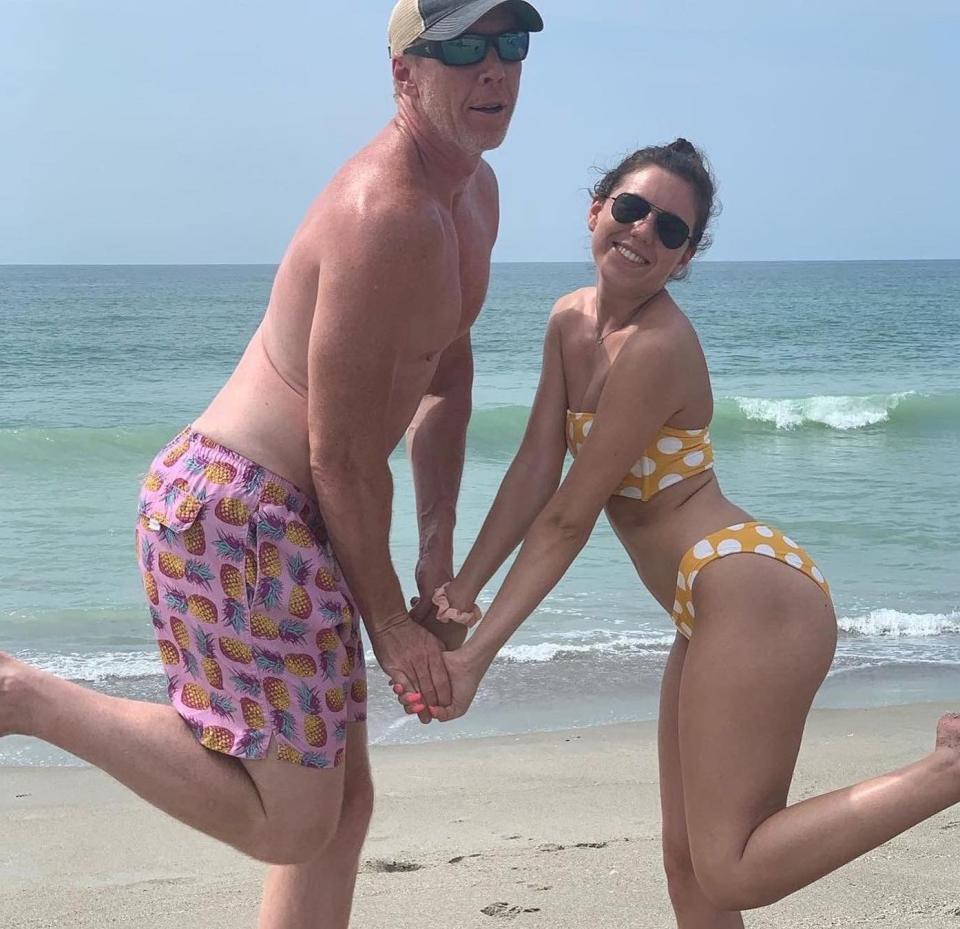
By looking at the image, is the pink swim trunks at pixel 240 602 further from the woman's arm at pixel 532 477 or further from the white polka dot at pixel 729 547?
the white polka dot at pixel 729 547

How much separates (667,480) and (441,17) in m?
1.05

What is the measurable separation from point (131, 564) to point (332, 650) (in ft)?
21.0

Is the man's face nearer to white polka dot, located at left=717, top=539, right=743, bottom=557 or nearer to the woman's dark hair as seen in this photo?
the woman's dark hair

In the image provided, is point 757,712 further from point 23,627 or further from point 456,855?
point 23,627

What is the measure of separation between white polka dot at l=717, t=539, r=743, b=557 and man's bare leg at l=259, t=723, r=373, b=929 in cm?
91

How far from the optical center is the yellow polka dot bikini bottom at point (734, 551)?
263 cm

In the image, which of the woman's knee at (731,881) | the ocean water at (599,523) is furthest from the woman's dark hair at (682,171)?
the ocean water at (599,523)

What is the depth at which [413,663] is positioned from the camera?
2791 millimetres

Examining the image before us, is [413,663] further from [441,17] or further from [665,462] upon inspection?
[441,17]

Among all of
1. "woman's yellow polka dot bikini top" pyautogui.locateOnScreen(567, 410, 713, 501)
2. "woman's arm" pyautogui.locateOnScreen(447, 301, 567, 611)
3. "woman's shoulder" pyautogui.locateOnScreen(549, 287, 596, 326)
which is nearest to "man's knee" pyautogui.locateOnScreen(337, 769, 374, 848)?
"woman's arm" pyautogui.locateOnScreen(447, 301, 567, 611)

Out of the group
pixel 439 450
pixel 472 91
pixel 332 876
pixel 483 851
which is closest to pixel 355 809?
pixel 332 876

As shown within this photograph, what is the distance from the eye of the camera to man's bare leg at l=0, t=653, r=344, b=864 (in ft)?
8.41

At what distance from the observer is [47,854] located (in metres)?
4.19

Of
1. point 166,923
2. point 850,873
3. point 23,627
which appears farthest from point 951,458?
point 166,923
